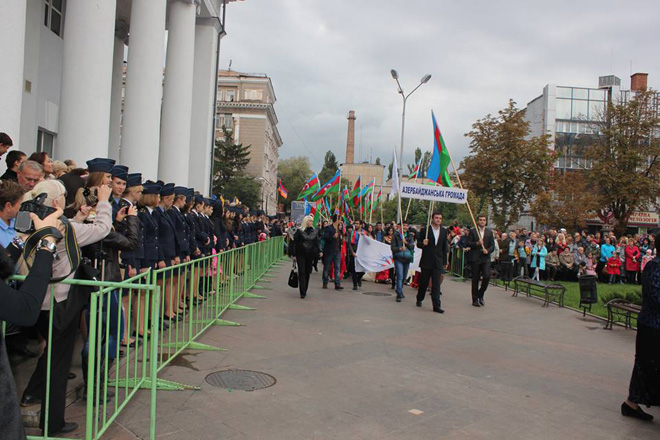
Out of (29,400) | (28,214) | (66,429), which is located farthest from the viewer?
(29,400)

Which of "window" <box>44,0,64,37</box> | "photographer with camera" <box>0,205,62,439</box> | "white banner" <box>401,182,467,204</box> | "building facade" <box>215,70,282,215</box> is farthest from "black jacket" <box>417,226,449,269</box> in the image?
"building facade" <box>215,70,282,215</box>

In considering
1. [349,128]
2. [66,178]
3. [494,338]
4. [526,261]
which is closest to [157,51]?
[66,178]

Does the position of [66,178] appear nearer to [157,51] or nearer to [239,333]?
[239,333]

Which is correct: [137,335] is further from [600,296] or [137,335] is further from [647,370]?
[600,296]

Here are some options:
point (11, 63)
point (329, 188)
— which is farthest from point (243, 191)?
point (11, 63)

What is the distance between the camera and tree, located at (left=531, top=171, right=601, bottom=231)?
106ft

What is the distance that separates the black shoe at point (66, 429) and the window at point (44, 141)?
11573mm

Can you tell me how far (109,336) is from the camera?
4.21 meters

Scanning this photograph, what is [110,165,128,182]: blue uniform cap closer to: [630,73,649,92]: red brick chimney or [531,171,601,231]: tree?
[531,171,601,231]: tree

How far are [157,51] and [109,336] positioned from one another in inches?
433

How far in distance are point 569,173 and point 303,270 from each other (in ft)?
98.8

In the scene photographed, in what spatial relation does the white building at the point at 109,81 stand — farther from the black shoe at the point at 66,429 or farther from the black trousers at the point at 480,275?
the black trousers at the point at 480,275

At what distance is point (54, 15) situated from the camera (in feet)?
46.1

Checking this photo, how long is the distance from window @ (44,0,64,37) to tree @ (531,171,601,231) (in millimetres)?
26638
